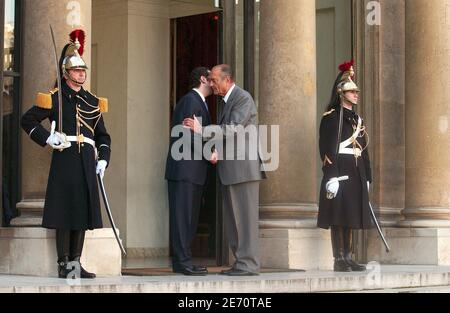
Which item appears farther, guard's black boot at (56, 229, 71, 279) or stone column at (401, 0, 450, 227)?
stone column at (401, 0, 450, 227)

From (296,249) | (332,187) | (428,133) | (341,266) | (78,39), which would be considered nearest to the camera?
(78,39)

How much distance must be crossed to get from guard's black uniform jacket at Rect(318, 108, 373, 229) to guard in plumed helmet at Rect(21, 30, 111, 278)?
2.93 metres

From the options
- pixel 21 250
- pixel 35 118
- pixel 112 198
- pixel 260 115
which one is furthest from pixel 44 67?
pixel 112 198

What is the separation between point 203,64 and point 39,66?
5589mm

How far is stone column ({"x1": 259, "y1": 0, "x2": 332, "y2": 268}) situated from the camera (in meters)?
15.4

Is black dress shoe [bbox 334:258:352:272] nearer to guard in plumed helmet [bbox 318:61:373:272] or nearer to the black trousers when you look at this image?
guard in plumed helmet [bbox 318:61:373:272]

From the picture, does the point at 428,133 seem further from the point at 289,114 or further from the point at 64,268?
the point at 64,268

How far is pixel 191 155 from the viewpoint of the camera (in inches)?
539

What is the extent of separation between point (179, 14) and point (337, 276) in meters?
6.46

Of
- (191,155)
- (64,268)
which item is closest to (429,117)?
(191,155)

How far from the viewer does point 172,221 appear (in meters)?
13.6

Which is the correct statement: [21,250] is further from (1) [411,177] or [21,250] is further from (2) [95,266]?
(1) [411,177]

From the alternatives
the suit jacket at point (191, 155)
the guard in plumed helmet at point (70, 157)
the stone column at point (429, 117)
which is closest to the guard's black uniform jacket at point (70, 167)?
the guard in plumed helmet at point (70, 157)

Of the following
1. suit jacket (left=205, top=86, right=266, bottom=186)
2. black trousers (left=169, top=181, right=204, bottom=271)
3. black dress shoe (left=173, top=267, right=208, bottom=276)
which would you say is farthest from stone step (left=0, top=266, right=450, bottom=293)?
suit jacket (left=205, top=86, right=266, bottom=186)
